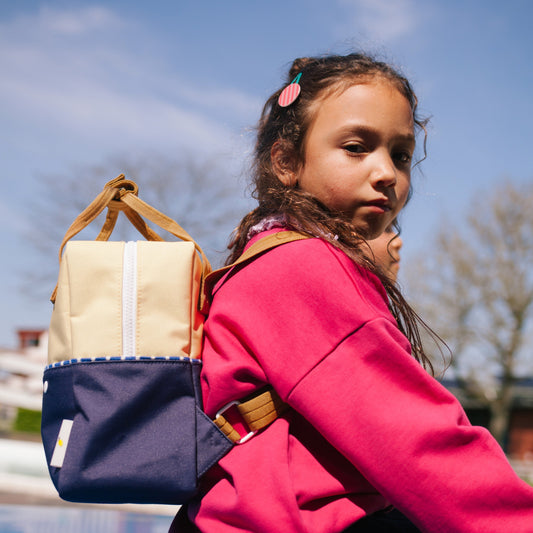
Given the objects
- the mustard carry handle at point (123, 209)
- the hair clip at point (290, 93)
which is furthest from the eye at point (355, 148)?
the mustard carry handle at point (123, 209)

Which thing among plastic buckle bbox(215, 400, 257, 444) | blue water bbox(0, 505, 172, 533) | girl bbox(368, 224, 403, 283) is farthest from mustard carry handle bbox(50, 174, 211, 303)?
blue water bbox(0, 505, 172, 533)

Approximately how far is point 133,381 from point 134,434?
10cm

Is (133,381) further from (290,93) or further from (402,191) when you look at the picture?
(290,93)

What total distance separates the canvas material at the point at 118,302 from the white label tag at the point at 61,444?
5.4 inches

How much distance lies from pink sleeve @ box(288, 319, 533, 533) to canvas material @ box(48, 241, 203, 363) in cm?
31

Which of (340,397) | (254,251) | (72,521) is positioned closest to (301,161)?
(254,251)

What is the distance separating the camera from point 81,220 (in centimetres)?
160

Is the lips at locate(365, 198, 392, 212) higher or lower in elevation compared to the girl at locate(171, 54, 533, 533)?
higher

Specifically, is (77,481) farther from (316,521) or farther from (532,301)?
(532,301)

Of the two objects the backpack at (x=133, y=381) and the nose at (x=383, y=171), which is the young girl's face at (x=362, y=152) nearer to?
the nose at (x=383, y=171)

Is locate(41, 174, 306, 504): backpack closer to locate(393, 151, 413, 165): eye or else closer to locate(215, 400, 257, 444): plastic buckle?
locate(215, 400, 257, 444): plastic buckle

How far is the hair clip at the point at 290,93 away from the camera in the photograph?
5.62ft

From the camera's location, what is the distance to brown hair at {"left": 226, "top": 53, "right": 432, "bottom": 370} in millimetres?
1441

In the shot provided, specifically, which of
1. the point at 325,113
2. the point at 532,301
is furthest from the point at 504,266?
the point at 325,113
